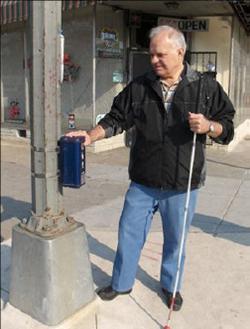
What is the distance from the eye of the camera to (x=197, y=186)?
3.05 m

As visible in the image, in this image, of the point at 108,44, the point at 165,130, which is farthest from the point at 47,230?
the point at 108,44

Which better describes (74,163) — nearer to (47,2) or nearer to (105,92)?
(47,2)

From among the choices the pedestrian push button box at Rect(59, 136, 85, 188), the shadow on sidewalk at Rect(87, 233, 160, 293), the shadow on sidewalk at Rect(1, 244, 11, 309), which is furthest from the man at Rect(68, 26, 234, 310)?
→ the shadow on sidewalk at Rect(1, 244, 11, 309)

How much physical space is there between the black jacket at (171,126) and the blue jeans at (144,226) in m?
0.09

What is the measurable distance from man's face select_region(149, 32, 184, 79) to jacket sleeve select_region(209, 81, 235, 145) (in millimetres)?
267

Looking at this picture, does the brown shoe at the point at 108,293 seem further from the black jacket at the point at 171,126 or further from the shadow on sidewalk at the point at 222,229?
the shadow on sidewalk at the point at 222,229

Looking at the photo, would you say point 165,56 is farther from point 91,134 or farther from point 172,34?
point 91,134

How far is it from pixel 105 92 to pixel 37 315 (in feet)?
20.2

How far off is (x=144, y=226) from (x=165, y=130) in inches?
25.8

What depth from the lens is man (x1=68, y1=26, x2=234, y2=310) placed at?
281 centimetres

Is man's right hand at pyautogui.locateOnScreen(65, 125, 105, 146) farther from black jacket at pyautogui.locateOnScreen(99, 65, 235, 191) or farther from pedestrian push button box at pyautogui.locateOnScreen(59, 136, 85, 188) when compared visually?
black jacket at pyautogui.locateOnScreen(99, 65, 235, 191)

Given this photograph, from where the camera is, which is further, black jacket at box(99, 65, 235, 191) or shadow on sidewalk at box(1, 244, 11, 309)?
shadow on sidewalk at box(1, 244, 11, 309)

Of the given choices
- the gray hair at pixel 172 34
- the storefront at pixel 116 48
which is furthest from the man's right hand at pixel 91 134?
the storefront at pixel 116 48

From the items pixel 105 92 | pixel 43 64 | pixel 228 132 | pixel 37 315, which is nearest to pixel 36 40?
pixel 43 64
